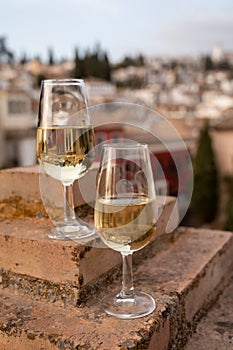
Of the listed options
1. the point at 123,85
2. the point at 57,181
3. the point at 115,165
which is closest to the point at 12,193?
the point at 57,181

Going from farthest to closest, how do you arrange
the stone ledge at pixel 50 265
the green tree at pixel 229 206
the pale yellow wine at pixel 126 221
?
the green tree at pixel 229 206 → the stone ledge at pixel 50 265 → the pale yellow wine at pixel 126 221

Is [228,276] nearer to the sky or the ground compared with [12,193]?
nearer to the ground

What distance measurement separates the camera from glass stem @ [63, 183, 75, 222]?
0.98 metres

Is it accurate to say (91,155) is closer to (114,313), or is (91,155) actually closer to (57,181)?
(57,181)

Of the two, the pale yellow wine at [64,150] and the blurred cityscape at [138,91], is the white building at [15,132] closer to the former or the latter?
the blurred cityscape at [138,91]

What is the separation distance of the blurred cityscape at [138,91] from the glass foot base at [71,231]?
296 millimetres

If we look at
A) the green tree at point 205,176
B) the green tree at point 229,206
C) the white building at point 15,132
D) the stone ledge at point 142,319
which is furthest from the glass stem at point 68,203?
the white building at point 15,132

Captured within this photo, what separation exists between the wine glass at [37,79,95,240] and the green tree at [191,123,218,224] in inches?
385

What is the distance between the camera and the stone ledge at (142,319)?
29.6 inches

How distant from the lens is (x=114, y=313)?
814 millimetres

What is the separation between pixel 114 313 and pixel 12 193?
0.46 meters

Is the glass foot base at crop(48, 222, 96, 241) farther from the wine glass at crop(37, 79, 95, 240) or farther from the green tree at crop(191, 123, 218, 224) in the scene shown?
the green tree at crop(191, 123, 218, 224)

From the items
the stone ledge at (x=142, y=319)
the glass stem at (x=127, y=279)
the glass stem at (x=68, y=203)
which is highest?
the glass stem at (x=68, y=203)

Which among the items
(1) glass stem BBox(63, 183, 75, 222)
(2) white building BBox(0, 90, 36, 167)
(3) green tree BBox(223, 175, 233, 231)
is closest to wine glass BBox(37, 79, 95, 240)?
(1) glass stem BBox(63, 183, 75, 222)
